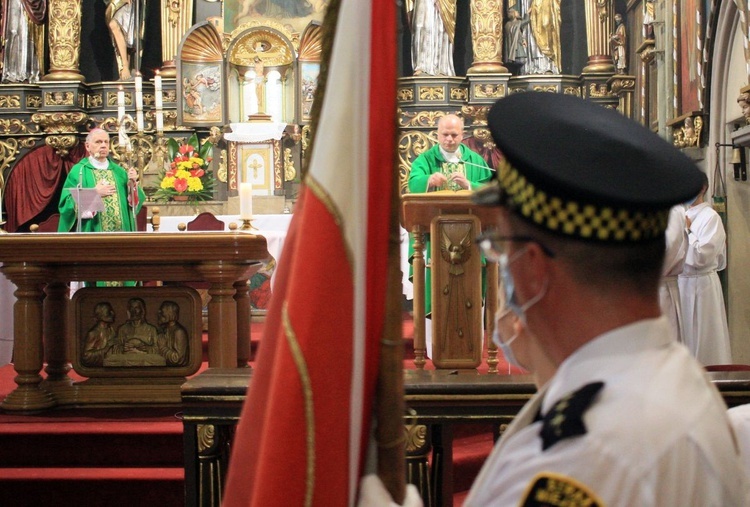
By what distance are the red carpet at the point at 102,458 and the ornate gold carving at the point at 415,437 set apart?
1.43m

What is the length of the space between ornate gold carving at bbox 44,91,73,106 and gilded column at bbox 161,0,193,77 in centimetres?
122

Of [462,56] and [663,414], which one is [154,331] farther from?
A: [462,56]

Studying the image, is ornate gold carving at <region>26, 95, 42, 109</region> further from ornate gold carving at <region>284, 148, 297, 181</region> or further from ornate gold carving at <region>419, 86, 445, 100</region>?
ornate gold carving at <region>419, 86, 445, 100</region>

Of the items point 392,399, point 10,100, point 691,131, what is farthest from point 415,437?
point 10,100

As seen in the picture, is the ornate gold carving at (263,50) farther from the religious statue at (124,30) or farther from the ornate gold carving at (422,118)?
the ornate gold carving at (422,118)

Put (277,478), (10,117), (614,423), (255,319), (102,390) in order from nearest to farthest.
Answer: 1. (614,423)
2. (277,478)
3. (102,390)
4. (255,319)
5. (10,117)

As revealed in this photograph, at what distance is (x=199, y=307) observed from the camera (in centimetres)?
527

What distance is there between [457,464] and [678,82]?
632 centimetres

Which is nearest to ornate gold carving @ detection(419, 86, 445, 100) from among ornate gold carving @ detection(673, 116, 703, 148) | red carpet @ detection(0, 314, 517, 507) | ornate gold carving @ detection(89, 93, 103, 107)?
ornate gold carving @ detection(673, 116, 703, 148)

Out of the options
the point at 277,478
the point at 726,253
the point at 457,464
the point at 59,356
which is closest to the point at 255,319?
the point at 59,356

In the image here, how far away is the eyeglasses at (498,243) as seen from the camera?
1169 mm

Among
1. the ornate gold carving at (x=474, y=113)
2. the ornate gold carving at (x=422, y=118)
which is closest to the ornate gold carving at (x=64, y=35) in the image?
the ornate gold carving at (x=422, y=118)

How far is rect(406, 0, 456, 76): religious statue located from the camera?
1152 centimetres

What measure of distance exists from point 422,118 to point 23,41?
5.27 meters
